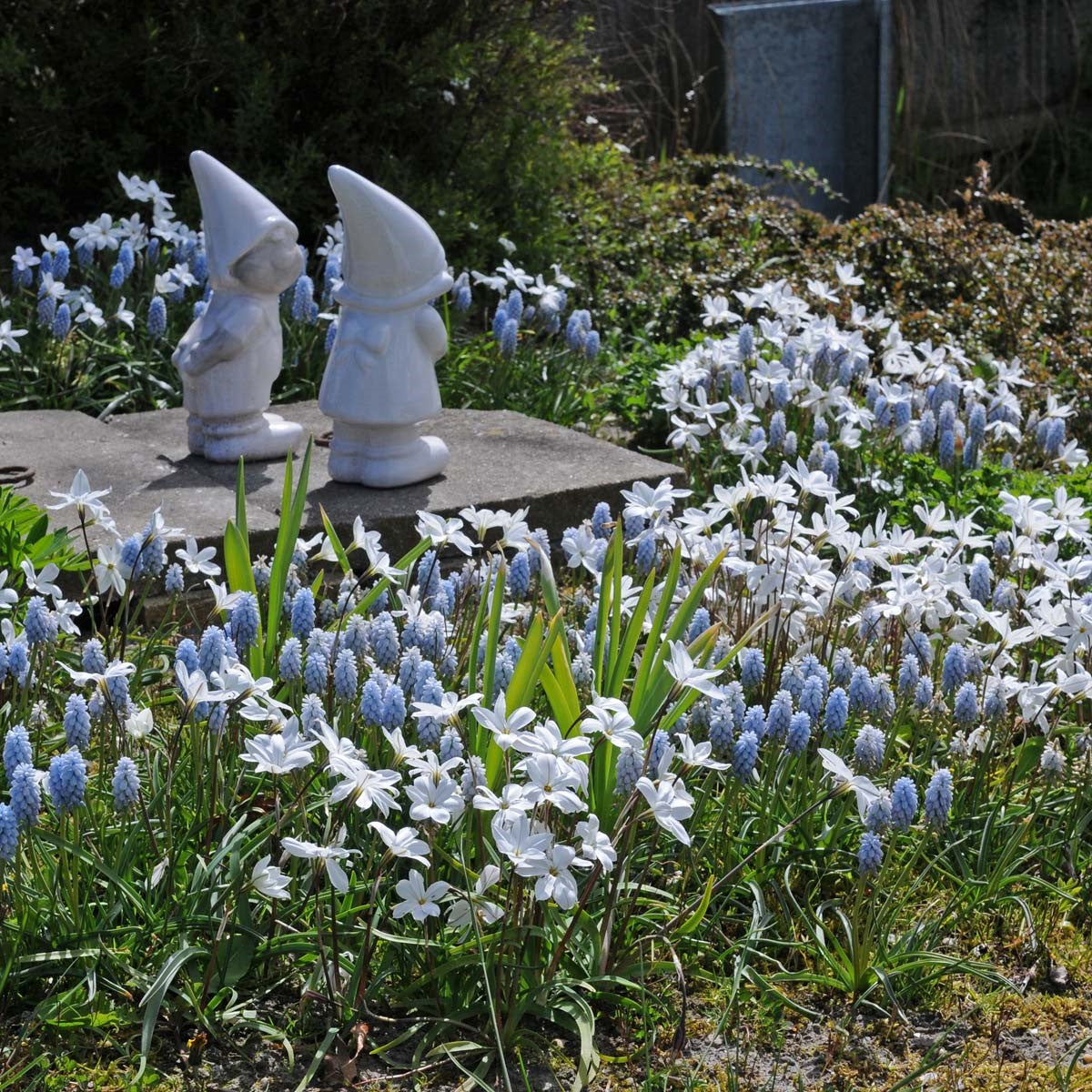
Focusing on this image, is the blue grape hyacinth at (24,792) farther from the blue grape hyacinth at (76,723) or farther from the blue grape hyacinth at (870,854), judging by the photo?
the blue grape hyacinth at (870,854)

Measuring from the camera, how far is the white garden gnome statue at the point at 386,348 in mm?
4191

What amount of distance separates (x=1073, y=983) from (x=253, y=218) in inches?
116

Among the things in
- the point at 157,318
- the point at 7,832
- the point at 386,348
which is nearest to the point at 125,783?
the point at 7,832

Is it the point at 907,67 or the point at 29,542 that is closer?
the point at 29,542

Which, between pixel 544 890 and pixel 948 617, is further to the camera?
pixel 948 617

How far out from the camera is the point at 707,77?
1027 centimetres

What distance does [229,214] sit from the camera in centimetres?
432

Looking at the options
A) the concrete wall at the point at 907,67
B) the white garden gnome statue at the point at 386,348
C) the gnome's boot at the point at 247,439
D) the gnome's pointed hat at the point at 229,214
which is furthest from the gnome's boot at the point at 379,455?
the concrete wall at the point at 907,67

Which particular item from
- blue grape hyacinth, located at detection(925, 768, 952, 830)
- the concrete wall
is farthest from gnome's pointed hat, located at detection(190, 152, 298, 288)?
the concrete wall

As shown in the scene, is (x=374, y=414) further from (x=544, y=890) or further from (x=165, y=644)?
(x=544, y=890)

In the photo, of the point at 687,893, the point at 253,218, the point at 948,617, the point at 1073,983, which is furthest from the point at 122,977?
the point at 253,218

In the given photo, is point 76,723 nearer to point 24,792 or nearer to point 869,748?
point 24,792

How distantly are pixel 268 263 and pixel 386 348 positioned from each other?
0.45 meters

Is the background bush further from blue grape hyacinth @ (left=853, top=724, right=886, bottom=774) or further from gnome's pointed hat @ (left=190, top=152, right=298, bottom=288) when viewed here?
blue grape hyacinth @ (left=853, top=724, right=886, bottom=774)
